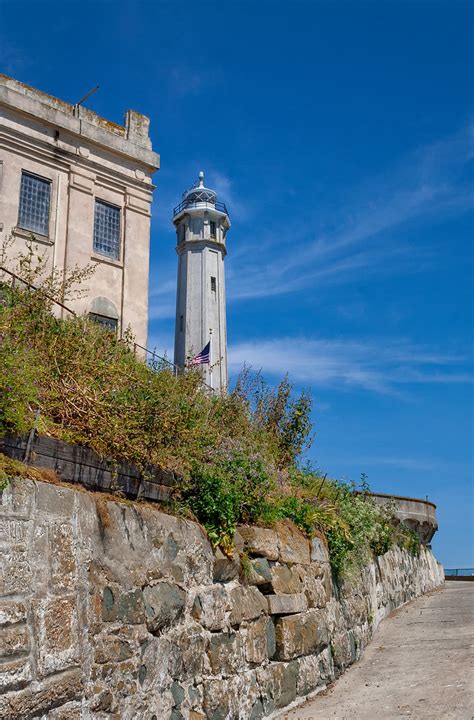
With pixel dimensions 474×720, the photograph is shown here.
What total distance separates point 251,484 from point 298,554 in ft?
4.80

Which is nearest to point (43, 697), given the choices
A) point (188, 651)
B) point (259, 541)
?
point (188, 651)

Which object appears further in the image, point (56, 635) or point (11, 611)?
point (56, 635)

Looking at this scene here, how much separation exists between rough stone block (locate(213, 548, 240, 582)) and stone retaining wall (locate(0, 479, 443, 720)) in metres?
0.02

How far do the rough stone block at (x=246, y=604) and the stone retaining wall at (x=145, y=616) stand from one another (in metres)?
0.02

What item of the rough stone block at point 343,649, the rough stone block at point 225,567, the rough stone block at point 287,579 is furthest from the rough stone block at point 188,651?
the rough stone block at point 343,649

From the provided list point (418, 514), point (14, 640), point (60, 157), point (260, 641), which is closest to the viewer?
point (14, 640)

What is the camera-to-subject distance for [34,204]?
19781mm

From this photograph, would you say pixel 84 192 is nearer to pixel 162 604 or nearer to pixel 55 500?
pixel 162 604

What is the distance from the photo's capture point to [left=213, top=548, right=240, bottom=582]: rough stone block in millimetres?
8422

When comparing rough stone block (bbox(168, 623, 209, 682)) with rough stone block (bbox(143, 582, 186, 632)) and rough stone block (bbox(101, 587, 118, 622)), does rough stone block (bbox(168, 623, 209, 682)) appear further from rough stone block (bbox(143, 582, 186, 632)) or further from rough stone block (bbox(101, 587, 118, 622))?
rough stone block (bbox(101, 587, 118, 622))

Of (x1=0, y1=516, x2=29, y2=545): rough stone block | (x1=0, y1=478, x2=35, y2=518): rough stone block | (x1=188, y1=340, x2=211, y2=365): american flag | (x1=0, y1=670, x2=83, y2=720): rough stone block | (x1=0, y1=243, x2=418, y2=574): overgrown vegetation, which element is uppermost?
(x1=188, y1=340, x2=211, y2=365): american flag

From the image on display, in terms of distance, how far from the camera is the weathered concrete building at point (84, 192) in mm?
19359

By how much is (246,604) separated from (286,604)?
101cm

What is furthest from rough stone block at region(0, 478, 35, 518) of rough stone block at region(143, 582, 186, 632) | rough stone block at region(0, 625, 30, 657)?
rough stone block at region(143, 582, 186, 632)
